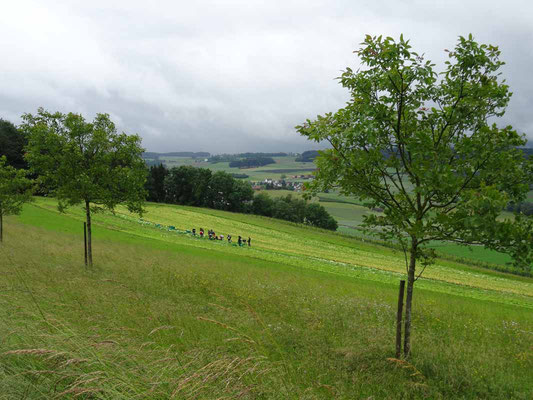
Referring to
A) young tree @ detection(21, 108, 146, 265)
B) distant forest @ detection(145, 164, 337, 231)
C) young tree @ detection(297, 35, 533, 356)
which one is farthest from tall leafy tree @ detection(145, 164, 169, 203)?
young tree @ detection(297, 35, 533, 356)

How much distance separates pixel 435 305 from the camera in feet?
50.2

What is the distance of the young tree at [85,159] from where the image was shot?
55.6ft

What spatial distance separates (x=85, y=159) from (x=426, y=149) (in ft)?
56.7

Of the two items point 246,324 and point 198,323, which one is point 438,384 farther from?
point 198,323

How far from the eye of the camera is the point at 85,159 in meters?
17.5

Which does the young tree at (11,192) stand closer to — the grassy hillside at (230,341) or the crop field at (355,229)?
the grassy hillside at (230,341)

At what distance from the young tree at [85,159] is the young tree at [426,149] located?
13659mm

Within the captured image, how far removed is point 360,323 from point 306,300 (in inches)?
119

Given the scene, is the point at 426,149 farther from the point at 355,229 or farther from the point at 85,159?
the point at 355,229

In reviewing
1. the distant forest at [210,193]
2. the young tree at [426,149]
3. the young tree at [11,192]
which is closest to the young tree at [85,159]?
the young tree at [11,192]

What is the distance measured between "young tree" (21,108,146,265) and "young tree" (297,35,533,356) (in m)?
13.7

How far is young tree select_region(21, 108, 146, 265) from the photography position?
16.9 meters

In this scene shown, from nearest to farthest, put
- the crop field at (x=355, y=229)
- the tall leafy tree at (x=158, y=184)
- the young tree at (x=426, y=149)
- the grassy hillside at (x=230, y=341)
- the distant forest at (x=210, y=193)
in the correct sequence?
the grassy hillside at (x=230, y=341)
the young tree at (x=426, y=149)
the crop field at (x=355, y=229)
the distant forest at (x=210, y=193)
the tall leafy tree at (x=158, y=184)

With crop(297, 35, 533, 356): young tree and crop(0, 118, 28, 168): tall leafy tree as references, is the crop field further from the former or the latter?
crop(0, 118, 28, 168): tall leafy tree
